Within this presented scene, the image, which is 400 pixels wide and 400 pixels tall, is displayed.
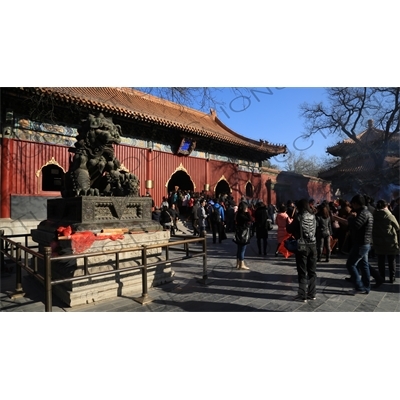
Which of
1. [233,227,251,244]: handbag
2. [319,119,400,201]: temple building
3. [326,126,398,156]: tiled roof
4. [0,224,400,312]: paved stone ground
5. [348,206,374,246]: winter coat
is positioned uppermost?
[326,126,398,156]: tiled roof

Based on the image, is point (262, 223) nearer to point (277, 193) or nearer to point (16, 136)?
point (16, 136)

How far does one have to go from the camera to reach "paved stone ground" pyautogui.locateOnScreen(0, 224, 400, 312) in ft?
10.9

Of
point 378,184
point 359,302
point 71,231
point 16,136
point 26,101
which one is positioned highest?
point 26,101

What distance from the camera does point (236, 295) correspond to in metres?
3.79

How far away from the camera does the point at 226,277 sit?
477 cm

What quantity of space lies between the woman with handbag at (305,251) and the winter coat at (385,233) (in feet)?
5.86

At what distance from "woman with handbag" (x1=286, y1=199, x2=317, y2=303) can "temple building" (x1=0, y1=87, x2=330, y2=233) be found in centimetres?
372

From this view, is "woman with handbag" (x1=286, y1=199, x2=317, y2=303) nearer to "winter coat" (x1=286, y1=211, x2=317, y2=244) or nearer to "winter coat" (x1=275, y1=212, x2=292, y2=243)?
"winter coat" (x1=286, y1=211, x2=317, y2=244)

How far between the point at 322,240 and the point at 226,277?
290cm

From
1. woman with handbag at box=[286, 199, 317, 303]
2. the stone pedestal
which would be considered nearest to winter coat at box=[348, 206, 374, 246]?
woman with handbag at box=[286, 199, 317, 303]

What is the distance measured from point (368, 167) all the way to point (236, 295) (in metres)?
13.0

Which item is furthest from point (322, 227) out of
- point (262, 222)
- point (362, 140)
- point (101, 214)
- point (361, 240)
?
point (362, 140)

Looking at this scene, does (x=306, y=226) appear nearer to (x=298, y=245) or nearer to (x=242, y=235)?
(x=298, y=245)

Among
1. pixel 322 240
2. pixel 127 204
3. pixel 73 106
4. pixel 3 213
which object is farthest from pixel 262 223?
pixel 3 213
